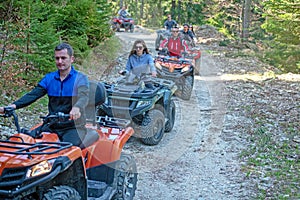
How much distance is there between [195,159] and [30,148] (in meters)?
4.09

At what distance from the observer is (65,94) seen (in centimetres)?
429

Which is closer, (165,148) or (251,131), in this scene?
(165,148)

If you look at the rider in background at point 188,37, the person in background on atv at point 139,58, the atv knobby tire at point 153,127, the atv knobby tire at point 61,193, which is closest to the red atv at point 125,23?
the rider in background at point 188,37

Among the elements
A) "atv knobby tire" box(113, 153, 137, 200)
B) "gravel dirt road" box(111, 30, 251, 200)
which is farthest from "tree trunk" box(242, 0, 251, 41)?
"atv knobby tire" box(113, 153, 137, 200)

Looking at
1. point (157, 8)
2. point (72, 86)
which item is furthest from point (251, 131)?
point (157, 8)

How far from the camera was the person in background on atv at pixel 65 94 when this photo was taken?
4.22 meters

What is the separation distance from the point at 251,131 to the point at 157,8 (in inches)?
1580

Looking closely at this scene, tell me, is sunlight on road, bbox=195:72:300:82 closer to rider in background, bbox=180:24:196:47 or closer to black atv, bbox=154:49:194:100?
rider in background, bbox=180:24:196:47

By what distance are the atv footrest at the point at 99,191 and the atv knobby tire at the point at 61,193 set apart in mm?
711

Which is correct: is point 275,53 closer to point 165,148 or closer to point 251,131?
point 251,131

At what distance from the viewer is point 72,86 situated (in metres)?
4.29

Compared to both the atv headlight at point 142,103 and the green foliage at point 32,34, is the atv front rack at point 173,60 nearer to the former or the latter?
the green foliage at point 32,34

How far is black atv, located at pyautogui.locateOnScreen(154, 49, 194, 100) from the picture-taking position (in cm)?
1117

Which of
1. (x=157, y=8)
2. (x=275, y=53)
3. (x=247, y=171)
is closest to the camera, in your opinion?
(x=247, y=171)
